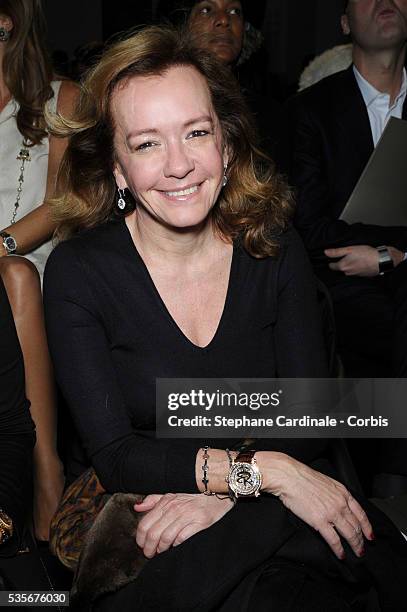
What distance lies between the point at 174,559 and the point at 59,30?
287 inches

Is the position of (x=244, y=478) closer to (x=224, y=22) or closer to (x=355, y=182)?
(x=355, y=182)

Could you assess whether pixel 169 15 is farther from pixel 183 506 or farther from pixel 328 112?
pixel 183 506

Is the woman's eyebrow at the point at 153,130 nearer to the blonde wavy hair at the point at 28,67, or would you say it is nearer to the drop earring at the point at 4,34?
the blonde wavy hair at the point at 28,67

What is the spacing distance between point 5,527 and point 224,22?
224 centimetres

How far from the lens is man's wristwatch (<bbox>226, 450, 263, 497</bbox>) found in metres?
1.68

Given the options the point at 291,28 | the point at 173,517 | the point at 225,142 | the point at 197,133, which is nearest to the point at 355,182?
the point at 225,142

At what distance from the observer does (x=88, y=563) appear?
1.64m

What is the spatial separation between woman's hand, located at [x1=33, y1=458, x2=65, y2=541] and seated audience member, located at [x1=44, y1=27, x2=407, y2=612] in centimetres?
57

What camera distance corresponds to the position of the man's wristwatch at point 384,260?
297 centimetres

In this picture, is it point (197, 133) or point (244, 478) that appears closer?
point (244, 478)

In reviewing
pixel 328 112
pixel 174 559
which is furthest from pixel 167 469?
pixel 328 112

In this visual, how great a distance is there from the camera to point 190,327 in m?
1.96

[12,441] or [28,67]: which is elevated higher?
[28,67]

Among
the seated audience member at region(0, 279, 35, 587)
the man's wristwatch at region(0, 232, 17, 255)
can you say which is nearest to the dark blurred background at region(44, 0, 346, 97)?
the man's wristwatch at region(0, 232, 17, 255)
